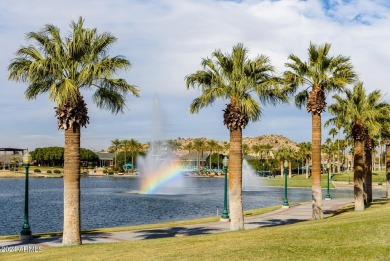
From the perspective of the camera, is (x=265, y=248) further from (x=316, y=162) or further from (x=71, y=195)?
(x=316, y=162)

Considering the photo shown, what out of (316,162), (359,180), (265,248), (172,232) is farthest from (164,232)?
(359,180)

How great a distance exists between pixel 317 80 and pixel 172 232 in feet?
39.8

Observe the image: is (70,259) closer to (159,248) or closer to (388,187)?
(159,248)

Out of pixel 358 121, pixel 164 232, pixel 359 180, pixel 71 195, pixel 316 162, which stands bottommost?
pixel 164 232

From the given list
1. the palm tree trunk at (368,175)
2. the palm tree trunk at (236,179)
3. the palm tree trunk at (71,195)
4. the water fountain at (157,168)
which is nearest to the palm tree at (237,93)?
the palm tree trunk at (236,179)

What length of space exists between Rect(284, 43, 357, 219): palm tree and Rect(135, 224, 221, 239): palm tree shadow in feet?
24.0

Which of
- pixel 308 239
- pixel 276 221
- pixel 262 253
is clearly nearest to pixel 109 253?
pixel 262 253

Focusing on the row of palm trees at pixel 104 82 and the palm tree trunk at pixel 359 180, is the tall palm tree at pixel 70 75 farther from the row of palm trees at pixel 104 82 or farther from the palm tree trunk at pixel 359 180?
the palm tree trunk at pixel 359 180

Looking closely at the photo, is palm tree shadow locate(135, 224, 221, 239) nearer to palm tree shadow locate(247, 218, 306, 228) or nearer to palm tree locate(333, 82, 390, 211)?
palm tree shadow locate(247, 218, 306, 228)

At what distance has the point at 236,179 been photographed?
2231cm

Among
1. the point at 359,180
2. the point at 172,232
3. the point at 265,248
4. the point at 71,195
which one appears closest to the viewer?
the point at 265,248

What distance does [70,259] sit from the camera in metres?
15.1

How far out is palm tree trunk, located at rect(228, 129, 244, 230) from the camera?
2234 centimetres

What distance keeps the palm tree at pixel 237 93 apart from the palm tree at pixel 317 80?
12.8 ft
